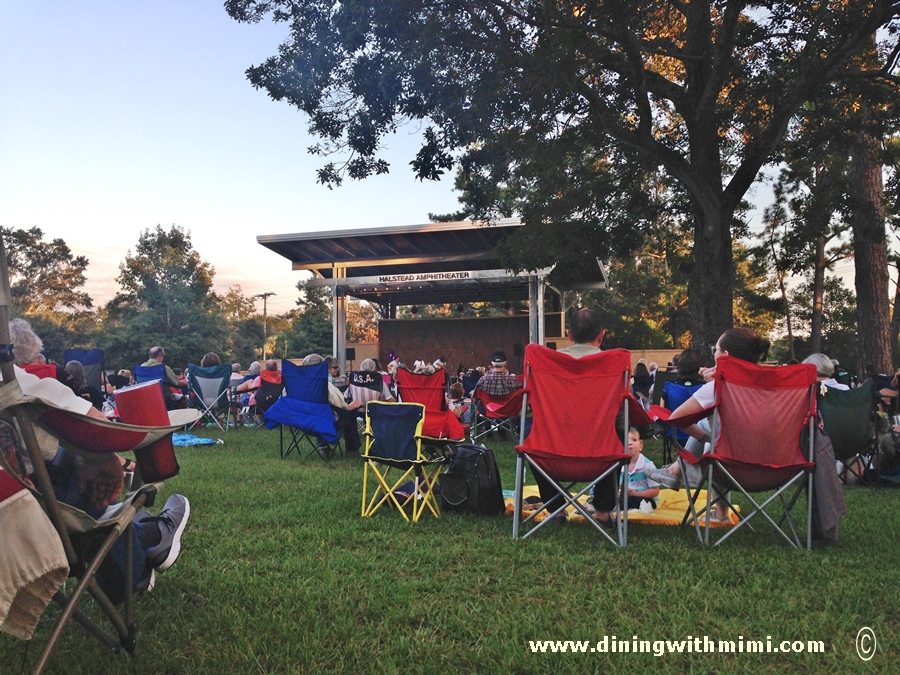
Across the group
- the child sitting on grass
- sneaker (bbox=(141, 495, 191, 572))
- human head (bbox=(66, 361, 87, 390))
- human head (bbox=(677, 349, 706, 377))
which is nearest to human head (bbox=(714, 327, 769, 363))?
the child sitting on grass

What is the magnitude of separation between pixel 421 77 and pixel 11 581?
7436 millimetres

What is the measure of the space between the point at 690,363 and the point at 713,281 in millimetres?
2788

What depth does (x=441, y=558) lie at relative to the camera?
327 centimetres

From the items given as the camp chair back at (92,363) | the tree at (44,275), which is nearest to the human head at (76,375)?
the camp chair back at (92,363)

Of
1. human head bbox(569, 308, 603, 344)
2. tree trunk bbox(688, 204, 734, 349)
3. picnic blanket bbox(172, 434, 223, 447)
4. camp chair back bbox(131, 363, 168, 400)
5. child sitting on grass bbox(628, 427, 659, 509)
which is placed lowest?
picnic blanket bbox(172, 434, 223, 447)

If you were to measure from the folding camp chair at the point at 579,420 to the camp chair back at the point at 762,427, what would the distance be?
42cm

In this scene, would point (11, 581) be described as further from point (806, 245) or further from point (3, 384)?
point (806, 245)

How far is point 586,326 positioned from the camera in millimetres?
3994

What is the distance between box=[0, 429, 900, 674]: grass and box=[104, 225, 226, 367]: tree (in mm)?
29457

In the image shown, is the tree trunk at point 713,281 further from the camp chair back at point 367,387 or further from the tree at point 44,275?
the tree at point 44,275

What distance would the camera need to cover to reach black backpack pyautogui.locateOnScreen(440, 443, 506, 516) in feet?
14.1

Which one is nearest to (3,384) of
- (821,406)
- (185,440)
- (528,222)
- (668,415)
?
(668,415)

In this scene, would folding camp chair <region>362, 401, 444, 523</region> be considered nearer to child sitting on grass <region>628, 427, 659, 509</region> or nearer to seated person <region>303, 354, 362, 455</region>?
child sitting on grass <region>628, 427, 659, 509</region>

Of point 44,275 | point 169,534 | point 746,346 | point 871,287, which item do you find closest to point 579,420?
point 746,346
